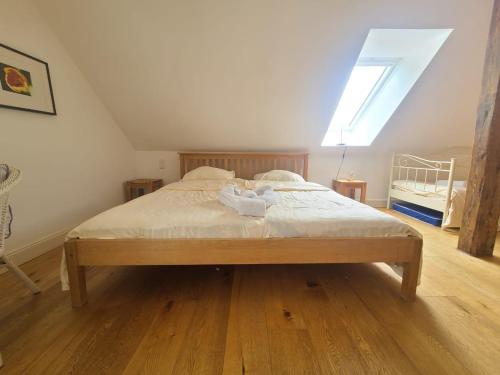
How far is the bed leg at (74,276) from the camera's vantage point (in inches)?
49.9

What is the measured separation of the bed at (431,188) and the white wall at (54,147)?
3974mm

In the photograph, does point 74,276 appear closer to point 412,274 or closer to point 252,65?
point 412,274

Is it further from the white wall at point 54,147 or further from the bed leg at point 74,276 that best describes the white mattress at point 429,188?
the white wall at point 54,147

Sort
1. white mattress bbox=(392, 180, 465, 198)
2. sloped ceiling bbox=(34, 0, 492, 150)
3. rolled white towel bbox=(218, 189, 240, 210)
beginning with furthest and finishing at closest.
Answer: white mattress bbox=(392, 180, 465, 198), sloped ceiling bbox=(34, 0, 492, 150), rolled white towel bbox=(218, 189, 240, 210)

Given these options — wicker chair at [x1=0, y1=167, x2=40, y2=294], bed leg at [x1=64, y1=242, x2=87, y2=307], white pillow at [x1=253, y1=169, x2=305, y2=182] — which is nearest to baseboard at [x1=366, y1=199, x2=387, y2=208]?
white pillow at [x1=253, y1=169, x2=305, y2=182]

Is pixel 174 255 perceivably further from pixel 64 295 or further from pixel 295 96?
pixel 295 96

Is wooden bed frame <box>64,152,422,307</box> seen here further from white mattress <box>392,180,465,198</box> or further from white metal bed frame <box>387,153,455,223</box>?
Result: white mattress <box>392,180,465,198</box>

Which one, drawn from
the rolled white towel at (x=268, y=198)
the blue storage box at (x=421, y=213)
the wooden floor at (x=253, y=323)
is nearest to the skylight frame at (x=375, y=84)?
the blue storage box at (x=421, y=213)

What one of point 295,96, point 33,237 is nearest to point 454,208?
point 295,96

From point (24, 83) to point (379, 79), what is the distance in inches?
148

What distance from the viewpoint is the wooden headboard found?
3.37m

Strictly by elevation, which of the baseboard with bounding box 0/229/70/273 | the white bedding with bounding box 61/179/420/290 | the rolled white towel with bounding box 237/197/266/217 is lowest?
the baseboard with bounding box 0/229/70/273

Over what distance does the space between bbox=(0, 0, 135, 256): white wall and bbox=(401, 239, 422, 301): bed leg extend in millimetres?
2834

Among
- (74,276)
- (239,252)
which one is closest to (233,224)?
(239,252)
